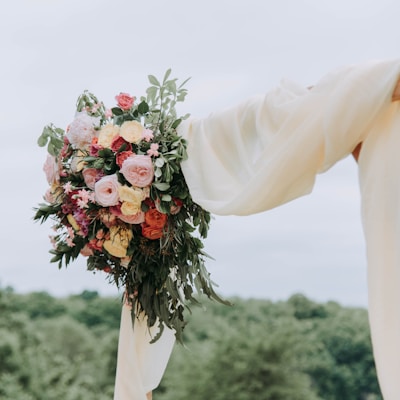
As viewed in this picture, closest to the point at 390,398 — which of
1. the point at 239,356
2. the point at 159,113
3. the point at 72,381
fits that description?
the point at 159,113

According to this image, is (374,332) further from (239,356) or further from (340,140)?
(239,356)

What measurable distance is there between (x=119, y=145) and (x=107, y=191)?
21 cm

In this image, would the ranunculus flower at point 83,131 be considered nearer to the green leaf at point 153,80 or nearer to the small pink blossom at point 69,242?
the green leaf at point 153,80

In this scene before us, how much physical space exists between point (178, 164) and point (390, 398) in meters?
1.29

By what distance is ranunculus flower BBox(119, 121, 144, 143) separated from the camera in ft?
10.5

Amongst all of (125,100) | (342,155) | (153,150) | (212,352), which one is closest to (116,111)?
(125,100)

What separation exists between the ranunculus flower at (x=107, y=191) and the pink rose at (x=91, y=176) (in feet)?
0.30

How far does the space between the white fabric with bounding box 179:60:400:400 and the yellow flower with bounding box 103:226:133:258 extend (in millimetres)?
412

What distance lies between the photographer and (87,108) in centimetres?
343

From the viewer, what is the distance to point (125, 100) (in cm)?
333

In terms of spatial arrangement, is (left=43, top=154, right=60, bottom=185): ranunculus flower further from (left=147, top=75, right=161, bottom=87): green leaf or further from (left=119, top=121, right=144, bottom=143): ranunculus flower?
(left=147, top=75, right=161, bottom=87): green leaf

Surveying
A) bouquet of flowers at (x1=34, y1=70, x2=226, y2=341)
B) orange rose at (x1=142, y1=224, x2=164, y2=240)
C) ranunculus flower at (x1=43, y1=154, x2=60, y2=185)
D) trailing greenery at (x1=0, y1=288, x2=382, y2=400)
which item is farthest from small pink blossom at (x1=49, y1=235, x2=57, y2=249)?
trailing greenery at (x1=0, y1=288, x2=382, y2=400)

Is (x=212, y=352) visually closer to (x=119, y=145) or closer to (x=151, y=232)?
(x=151, y=232)

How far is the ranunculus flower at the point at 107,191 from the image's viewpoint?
3143 millimetres
